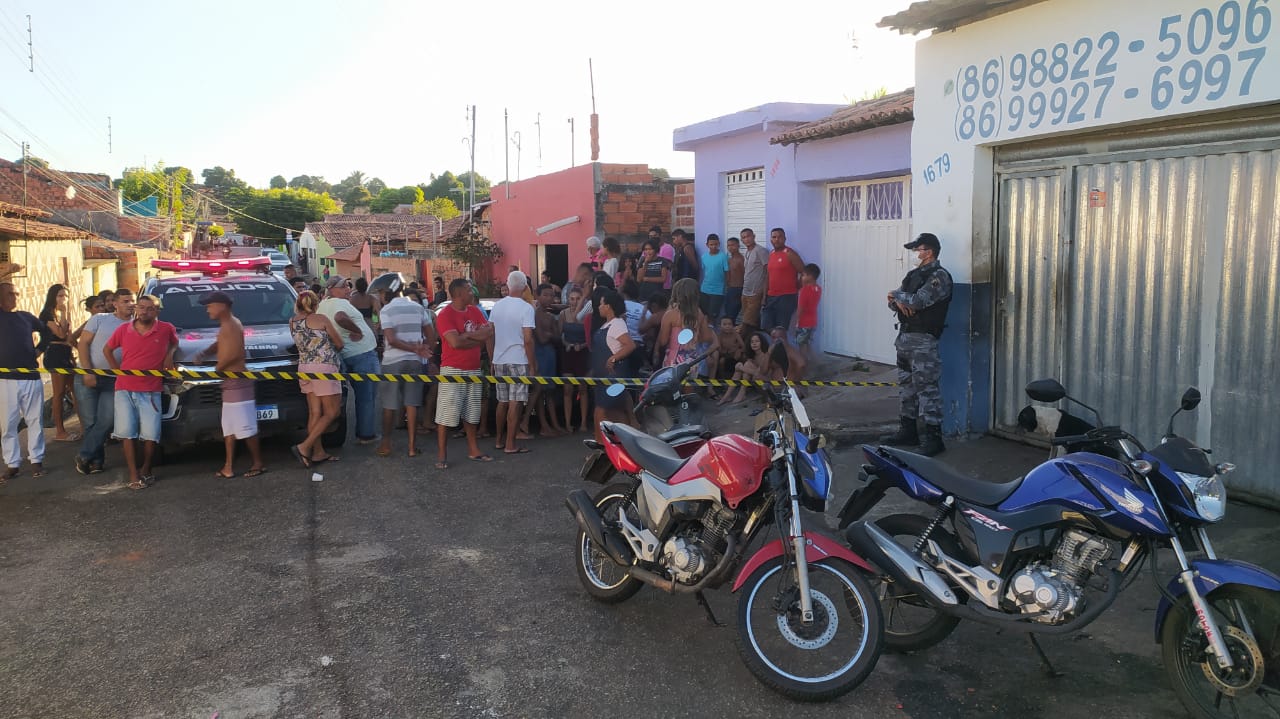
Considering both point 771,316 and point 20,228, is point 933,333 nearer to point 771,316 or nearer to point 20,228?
point 771,316

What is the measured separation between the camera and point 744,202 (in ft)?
48.6

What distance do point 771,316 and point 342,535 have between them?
282 inches

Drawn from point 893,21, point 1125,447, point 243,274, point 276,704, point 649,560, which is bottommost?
point 276,704

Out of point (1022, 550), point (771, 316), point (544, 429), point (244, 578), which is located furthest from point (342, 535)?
point (771, 316)

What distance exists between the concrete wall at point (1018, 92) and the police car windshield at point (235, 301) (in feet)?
22.2

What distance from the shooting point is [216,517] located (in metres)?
7.46

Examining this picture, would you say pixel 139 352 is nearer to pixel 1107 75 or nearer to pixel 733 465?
pixel 733 465

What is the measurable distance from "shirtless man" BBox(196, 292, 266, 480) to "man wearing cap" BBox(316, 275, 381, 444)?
2.78ft

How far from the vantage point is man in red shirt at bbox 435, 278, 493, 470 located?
8.93 m

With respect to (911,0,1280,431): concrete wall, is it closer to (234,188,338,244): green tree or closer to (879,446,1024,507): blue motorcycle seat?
(879,446,1024,507): blue motorcycle seat

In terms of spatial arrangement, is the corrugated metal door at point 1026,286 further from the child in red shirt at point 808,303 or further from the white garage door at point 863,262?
the child in red shirt at point 808,303

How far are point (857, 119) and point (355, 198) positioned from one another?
117310 millimetres

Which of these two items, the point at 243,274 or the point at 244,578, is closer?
the point at 244,578

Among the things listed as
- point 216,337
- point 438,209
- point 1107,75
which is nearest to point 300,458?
point 216,337
